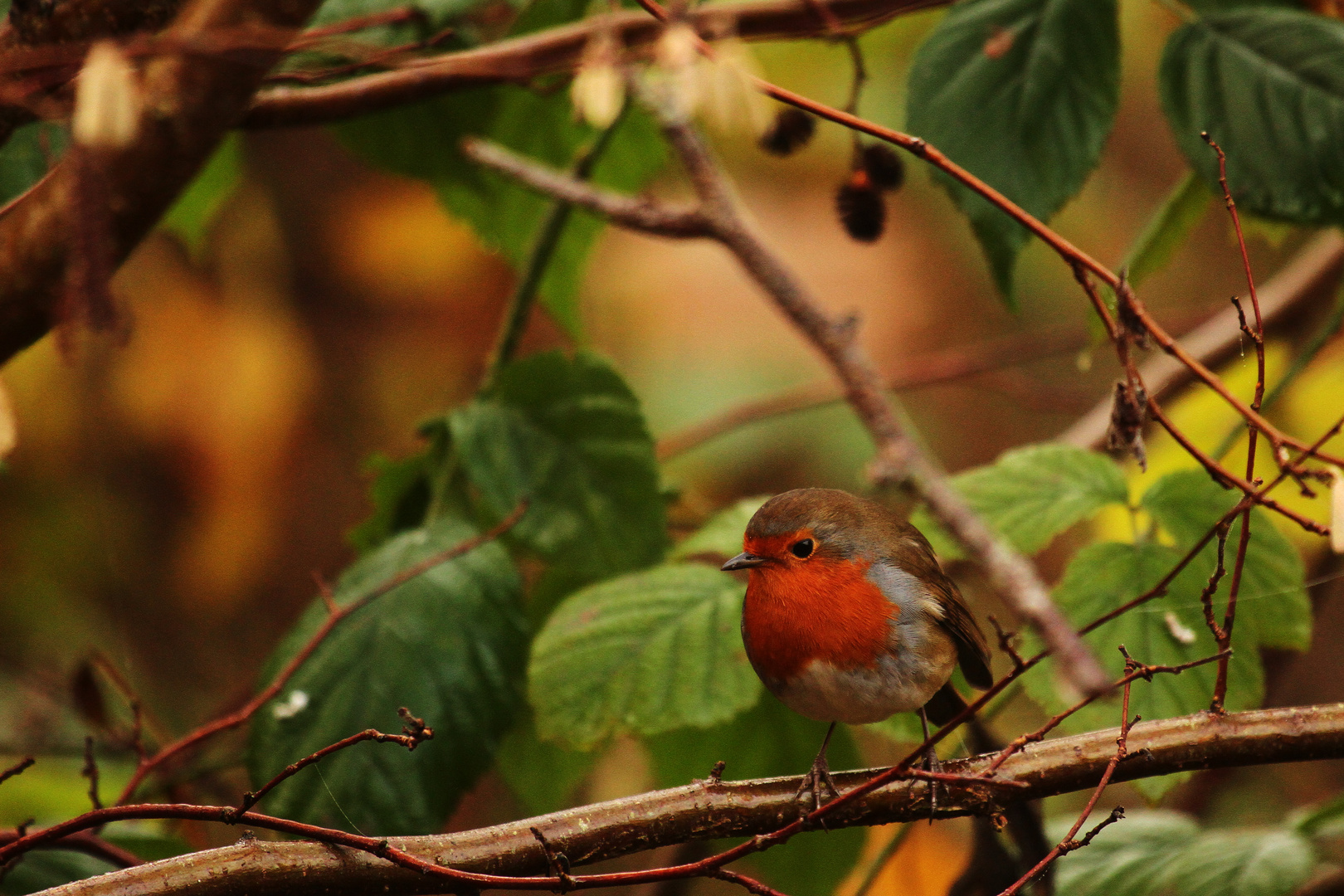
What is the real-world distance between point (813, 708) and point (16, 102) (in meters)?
0.93

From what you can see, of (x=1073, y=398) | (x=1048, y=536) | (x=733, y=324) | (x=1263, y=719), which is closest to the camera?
(x=1263, y=719)

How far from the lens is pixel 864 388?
0.76m

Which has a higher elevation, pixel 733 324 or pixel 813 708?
pixel 733 324

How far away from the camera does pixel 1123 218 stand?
3.87 metres

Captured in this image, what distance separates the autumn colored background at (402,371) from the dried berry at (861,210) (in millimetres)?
854

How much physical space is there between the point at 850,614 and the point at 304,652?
0.62 m

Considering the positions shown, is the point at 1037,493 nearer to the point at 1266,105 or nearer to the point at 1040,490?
the point at 1040,490

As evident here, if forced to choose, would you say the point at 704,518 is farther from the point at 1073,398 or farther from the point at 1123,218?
the point at 1123,218

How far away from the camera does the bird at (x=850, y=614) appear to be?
3.89 feet

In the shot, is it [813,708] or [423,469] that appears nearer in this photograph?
[813,708]

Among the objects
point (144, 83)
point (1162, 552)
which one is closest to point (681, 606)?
point (1162, 552)

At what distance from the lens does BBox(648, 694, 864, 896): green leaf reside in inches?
56.7

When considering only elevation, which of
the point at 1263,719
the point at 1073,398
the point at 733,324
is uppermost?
the point at 733,324

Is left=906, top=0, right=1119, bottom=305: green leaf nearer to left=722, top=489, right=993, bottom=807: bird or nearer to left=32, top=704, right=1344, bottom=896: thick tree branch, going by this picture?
left=722, top=489, right=993, bottom=807: bird
